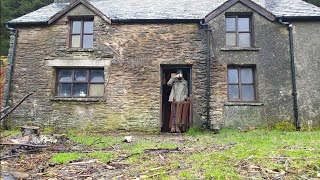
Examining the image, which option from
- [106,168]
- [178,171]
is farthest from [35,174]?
[178,171]

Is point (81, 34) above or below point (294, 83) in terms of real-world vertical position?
above

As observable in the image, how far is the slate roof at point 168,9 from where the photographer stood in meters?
12.5

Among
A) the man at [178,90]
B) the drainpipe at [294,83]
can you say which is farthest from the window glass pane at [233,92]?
the drainpipe at [294,83]

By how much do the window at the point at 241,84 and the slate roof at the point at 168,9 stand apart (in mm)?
2660

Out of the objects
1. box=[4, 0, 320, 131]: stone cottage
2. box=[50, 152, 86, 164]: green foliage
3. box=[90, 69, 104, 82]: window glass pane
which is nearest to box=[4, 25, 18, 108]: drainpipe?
box=[4, 0, 320, 131]: stone cottage

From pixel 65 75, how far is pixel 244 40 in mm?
7829

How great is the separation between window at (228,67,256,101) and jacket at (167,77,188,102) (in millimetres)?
1817

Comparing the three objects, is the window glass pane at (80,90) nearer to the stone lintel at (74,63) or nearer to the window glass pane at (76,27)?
the stone lintel at (74,63)

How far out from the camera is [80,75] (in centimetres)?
1249

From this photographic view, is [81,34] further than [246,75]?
Yes

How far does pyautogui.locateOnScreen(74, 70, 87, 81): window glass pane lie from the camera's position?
1244 centimetres

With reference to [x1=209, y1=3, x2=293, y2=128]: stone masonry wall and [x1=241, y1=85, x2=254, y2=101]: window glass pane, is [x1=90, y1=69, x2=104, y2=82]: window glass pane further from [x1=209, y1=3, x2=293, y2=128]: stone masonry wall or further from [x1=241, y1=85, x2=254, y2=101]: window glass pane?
[x1=241, y1=85, x2=254, y2=101]: window glass pane

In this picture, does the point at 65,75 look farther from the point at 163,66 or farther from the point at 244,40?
the point at 244,40

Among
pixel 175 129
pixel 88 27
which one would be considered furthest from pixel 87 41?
pixel 175 129
